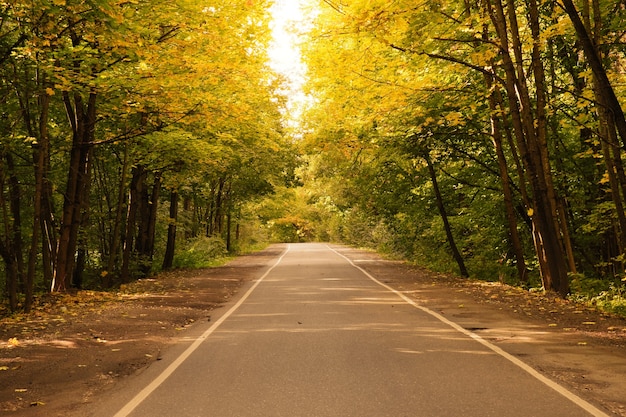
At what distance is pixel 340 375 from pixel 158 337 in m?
4.11

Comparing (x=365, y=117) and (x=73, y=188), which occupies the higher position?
(x=365, y=117)

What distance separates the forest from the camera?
12.5 m

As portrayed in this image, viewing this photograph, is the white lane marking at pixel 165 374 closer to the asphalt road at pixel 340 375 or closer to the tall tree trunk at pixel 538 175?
the asphalt road at pixel 340 375

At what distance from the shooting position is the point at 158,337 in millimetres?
9789

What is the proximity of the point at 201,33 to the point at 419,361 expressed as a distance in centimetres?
1063

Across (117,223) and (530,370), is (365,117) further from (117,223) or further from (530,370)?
(530,370)

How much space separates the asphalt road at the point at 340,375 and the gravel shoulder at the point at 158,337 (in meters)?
0.40

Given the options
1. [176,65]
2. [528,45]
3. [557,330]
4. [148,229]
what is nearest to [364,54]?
[528,45]

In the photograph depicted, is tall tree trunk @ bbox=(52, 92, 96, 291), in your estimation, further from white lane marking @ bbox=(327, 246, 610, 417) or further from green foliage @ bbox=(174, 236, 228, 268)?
green foliage @ bbox=(174, 236, 228, 268)

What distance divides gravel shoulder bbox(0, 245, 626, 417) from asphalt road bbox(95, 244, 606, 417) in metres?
0.40

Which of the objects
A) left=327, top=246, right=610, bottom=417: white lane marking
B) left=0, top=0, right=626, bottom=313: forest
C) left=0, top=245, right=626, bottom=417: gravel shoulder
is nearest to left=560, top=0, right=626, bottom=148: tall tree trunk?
left=0, top=0, right=626, bottom=313: forest

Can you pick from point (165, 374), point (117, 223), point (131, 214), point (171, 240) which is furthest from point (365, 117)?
point (165, 374)

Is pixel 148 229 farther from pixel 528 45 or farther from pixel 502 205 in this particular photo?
pixel 528 45

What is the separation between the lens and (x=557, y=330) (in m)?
9.96
